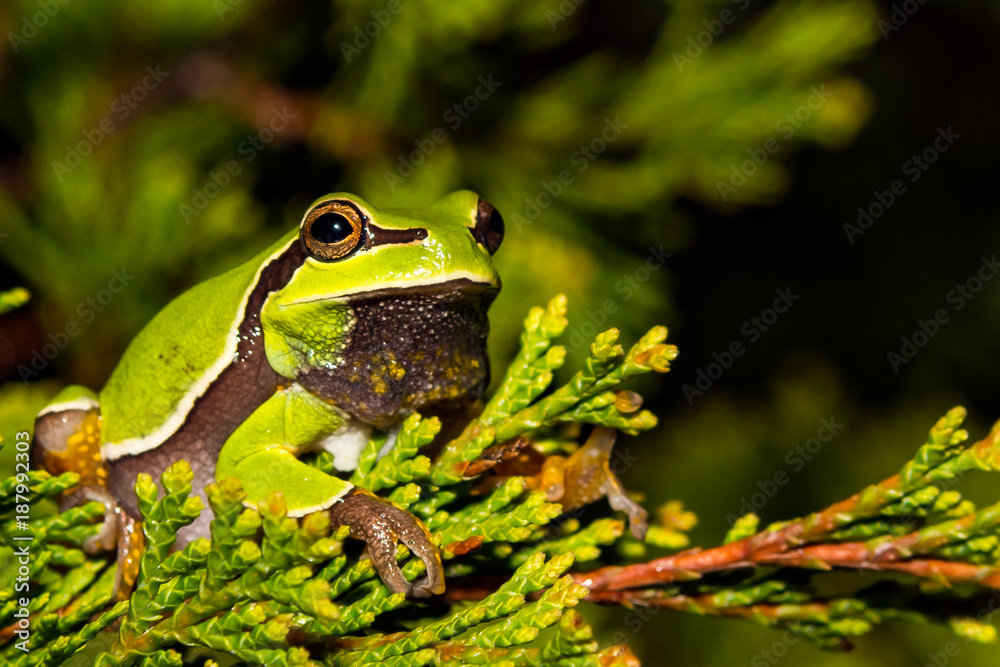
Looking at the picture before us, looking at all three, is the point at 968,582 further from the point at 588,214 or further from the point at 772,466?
the point at 588,214

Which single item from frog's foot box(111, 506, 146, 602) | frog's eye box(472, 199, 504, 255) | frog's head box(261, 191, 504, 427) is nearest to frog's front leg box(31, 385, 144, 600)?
frog's foot box(111, 506, 146, 602)

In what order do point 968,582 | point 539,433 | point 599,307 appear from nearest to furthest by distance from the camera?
point 968,582
point 539,433
point 599,307

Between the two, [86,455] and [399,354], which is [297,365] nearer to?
[399,354]

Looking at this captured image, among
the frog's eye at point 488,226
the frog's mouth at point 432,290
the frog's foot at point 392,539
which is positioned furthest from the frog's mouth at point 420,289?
the frog's foot at point 392,539

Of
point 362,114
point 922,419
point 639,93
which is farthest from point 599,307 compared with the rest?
point 922,419

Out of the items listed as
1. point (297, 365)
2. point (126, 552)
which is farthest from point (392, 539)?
point (126, 552)

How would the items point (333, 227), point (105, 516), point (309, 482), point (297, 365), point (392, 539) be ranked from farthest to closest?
point (105, 516)
point (297, 365)
point (333, 227)
point (309, 482)
point (392, 539)

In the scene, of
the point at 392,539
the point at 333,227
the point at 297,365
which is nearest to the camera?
the point at 392,539

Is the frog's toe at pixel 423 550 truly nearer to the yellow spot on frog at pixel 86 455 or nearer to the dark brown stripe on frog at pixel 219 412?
the dark brown stripe on frog at pixel 219 412
